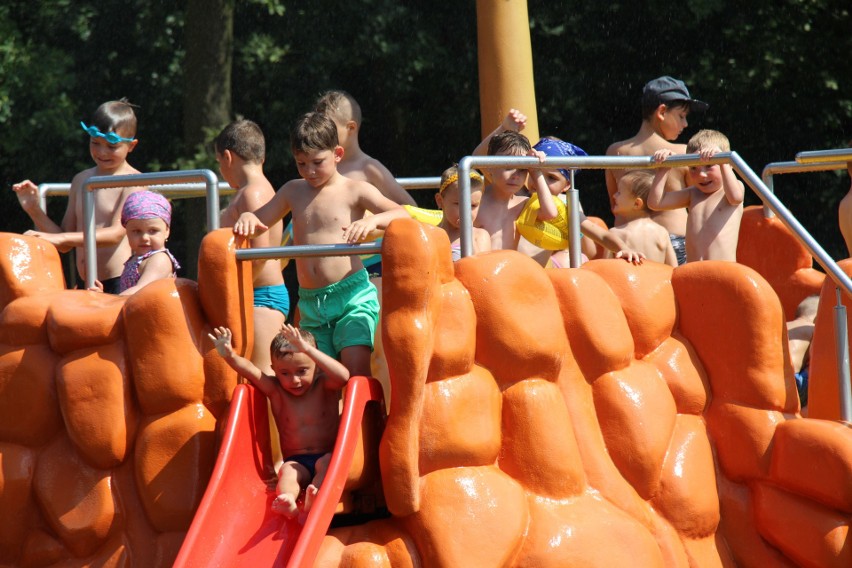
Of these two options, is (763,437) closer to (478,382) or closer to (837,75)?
(478,382)

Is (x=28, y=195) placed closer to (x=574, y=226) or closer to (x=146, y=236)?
(x=146, y=236)

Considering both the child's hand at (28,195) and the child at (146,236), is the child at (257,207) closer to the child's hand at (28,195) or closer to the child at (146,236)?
the child at (146,236)

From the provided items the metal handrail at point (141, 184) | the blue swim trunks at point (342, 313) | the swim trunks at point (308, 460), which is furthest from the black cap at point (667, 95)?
the swim trunks at point (308, 460)

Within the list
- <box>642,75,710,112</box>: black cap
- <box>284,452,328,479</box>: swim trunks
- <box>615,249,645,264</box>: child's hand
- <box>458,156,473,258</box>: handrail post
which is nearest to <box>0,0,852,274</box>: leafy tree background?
<box>642,75,710,112</box>: black cap

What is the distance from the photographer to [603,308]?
654cm

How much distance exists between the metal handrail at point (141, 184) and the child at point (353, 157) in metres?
1.19

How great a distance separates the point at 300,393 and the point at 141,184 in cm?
133

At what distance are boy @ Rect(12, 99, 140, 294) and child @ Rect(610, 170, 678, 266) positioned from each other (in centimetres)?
290

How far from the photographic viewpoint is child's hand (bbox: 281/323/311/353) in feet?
19.0

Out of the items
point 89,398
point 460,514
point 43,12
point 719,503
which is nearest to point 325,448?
point 460,514

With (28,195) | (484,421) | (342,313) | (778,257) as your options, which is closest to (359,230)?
(342,313)

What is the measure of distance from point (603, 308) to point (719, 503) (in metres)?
1.15

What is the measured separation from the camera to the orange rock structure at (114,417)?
6129mm

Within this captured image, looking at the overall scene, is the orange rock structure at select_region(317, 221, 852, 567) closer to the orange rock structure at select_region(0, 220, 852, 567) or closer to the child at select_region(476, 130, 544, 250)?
the orange rock structure at select_region(0, 220, 852, 567)
